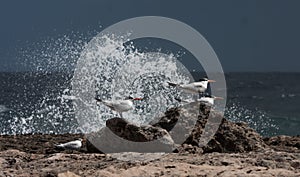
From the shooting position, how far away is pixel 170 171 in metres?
4.86

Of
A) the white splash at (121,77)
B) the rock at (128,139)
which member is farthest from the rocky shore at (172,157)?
the white splash at (121,77)

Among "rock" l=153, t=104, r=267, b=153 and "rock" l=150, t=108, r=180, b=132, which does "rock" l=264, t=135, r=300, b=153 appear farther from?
"rock" l=150, t=108, r=180, b=132

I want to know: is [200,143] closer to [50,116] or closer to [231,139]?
[231,139]

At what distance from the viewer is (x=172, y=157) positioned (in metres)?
5.41

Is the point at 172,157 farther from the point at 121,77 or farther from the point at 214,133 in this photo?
the point at 121,77

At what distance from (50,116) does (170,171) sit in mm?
16371

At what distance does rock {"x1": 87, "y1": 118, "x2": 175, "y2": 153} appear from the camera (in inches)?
249

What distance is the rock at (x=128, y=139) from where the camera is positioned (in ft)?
20.8

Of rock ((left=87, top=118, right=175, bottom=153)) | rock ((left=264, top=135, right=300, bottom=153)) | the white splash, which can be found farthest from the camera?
the white splash

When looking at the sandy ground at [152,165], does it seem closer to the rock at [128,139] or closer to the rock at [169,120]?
the rock at [128,139]

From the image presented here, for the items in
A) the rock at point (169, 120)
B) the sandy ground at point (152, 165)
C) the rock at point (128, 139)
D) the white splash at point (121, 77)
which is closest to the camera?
the sandy ground at point (152, 165)

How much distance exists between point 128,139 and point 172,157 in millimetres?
1126

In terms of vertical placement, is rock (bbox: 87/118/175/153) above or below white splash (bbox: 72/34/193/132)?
below

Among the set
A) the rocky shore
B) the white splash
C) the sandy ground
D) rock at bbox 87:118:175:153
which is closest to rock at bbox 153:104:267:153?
the rocky shore
